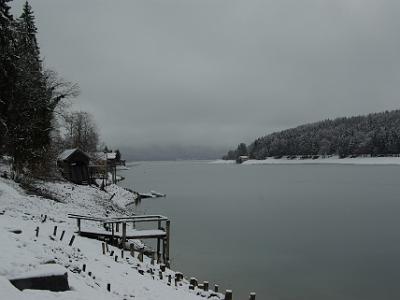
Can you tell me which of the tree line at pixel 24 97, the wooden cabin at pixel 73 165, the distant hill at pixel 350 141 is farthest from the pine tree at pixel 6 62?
the distant hill at pixel 350 141

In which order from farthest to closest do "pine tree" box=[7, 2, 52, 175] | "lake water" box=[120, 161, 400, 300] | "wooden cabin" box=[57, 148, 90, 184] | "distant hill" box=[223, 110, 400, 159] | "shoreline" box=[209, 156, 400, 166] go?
"distant hill" box=[223, 110, 400, 159] < "shoreline" box=[209, 156, 400, 166] < "wooden cabin" box=[57, 148, 90, 184] < "pine tree" box=[7, 2, 52, 175] < "lake water" box=[120, 161, 400, 300]

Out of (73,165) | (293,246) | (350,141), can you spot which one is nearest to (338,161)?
(350,141)

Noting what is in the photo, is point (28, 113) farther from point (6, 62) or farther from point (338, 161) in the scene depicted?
point (338, 161)

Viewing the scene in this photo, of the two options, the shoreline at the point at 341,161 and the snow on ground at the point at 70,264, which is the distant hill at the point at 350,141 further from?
the snow on ground at the point at 70,264

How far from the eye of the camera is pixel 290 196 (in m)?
54.2

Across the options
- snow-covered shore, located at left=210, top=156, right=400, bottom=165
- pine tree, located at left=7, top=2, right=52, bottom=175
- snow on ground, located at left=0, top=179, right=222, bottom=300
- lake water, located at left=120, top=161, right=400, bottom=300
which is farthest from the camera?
snow-covered shore, located at left=210, top=156, right=400, bottom=165

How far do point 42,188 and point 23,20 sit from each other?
43.7ft

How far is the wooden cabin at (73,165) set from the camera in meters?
47.8

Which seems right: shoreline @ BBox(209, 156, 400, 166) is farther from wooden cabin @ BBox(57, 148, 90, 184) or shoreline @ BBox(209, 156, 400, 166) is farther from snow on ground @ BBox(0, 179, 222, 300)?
snow on ground @ BBox(0, 179, 222, 300)

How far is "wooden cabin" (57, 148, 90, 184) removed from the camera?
1882 inches

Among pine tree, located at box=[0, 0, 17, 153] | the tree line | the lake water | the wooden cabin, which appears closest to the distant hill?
the lake water

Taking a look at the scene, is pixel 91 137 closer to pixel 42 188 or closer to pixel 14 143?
pixel 42 188

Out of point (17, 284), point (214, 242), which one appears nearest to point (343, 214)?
point (214, 242)

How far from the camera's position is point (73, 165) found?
48.3 metres
